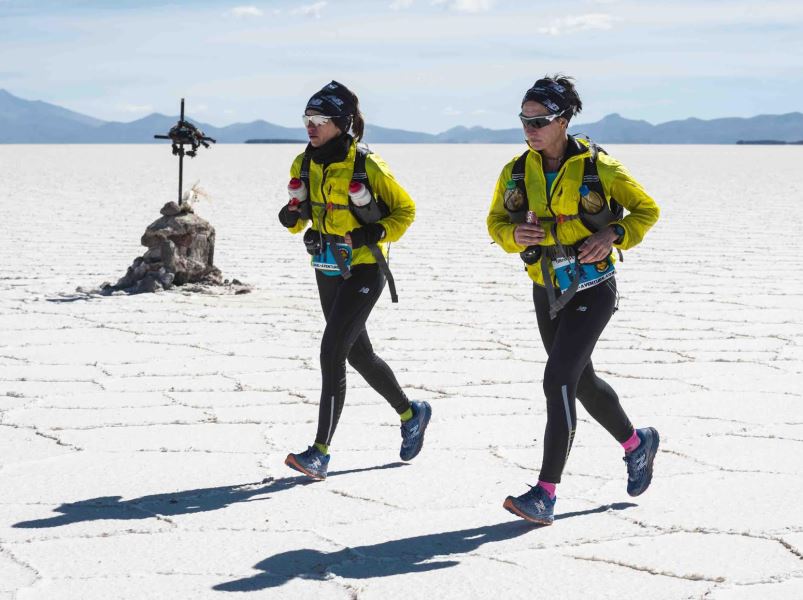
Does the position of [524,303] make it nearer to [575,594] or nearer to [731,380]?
[731,380]

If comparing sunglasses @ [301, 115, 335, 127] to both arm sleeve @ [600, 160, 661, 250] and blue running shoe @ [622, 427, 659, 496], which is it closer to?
arm sleeve @ [600, 160, 661, 250]

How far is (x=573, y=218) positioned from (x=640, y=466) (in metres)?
0.97

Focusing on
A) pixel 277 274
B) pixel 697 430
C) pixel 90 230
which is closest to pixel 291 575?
pixel 697 430

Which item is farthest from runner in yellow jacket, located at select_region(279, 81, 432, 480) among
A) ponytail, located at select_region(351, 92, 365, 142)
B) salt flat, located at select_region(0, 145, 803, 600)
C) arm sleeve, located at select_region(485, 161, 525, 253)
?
arm sleeve, located at select_region(485, 161, 525, 253)

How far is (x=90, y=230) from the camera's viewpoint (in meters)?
15.9

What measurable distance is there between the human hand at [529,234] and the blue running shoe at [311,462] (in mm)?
1220

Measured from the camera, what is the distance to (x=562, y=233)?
444cm

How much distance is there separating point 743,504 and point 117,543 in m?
2.21

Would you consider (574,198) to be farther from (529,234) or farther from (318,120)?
(318,120)

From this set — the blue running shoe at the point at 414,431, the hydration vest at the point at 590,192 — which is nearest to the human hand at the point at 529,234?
the hydration vest at the point at 590,192

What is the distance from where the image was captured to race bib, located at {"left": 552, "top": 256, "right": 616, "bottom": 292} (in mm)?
4445

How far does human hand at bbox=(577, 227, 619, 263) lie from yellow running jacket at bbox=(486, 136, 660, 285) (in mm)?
48

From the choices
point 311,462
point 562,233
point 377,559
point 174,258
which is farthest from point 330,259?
point 174,258

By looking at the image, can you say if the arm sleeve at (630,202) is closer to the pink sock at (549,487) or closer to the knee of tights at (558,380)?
the knee of tights at (558,380)
